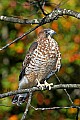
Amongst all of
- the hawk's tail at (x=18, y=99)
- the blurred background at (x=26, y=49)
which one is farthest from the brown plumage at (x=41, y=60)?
the blurred background at (x=26, y=49)

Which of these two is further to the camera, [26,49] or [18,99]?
[26,49]

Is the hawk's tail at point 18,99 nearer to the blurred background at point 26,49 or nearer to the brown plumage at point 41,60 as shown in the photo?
the brown plumage at point 41,60

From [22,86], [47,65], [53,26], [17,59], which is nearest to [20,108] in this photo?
[17,59]

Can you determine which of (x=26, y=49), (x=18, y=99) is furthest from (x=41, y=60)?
(x=26, y=49)

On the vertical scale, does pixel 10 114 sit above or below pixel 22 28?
below

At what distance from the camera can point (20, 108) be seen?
787 cm

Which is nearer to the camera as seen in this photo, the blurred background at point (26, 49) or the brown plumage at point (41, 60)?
the brown plumage at point (41, 60)

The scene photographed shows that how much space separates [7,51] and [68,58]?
1.12 meters

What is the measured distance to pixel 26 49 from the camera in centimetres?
773

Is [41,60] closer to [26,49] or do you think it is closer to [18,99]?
[18,99]

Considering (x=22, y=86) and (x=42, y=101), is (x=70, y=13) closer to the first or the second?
(x=22, y=86)

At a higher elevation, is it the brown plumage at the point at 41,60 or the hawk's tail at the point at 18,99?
the brown plumage at the point at 41,60

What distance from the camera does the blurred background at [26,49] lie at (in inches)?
300

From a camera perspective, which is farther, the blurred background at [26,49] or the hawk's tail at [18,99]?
the blurred background at [26,49]
